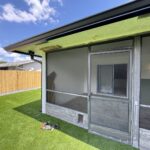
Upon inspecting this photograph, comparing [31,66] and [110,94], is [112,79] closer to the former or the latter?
[110,94]

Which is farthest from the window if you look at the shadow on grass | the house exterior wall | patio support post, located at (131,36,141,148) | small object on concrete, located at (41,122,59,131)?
the house exterior wall

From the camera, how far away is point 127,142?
3383 mm

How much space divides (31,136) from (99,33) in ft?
9.98

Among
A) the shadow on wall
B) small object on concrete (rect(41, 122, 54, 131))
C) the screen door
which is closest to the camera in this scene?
the screen door

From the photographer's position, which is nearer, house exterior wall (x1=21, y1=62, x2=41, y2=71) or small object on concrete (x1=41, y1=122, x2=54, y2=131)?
small object on concrete (x1=41, y1=122, x2=54, y2=131)

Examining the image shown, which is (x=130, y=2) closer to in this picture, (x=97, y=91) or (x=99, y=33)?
(x=99, y=33)

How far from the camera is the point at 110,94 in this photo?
364 centimetres

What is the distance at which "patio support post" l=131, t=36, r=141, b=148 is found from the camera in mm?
3203

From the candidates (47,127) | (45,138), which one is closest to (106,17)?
(45,138)

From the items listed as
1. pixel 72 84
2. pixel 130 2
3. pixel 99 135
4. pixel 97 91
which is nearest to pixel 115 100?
pixel 97 91

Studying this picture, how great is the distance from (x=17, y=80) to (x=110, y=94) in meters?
9.40

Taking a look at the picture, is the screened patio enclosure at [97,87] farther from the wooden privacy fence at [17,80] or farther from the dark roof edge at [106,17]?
the wooden privacy fence at [17,80]

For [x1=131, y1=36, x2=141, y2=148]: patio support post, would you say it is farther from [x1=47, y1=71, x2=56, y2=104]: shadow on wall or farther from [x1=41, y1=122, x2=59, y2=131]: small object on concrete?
[x1=47, y1=71, x2=56, y2=104]: shadow on wall

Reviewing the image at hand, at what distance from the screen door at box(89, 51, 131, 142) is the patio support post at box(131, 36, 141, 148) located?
13 centimetres
